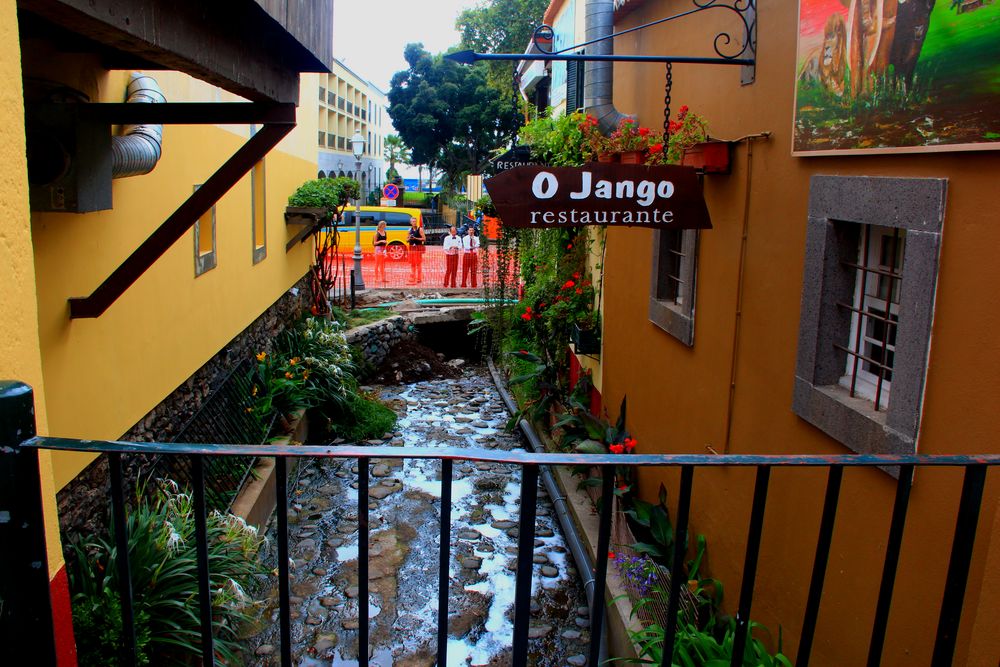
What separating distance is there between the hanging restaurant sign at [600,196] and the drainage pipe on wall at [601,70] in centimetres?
266

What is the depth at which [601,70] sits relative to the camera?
743 cm

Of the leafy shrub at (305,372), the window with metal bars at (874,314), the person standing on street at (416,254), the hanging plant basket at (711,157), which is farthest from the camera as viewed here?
the person standing on street at (416,254)

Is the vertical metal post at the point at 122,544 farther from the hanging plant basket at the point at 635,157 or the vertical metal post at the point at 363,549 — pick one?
the hanging plant basket at the point at 635,157

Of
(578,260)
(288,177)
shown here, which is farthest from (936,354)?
(288,177)

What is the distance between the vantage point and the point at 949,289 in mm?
3369

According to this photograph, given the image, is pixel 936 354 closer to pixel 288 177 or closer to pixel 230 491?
pixel 230 491

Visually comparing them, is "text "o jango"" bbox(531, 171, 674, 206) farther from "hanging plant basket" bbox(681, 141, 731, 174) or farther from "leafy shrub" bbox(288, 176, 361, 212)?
"leafy shrub" bbox(288, 176, 361, 212)

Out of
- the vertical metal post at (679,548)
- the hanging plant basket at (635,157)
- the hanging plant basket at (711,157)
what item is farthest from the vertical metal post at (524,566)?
the hanging plant basket at (635,157)

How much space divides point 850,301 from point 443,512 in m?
3.08

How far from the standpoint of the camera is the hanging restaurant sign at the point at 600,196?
15.5 ft

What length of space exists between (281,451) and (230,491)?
596 centimetres

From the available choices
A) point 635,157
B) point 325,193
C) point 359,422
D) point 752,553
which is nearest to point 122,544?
point 752,553

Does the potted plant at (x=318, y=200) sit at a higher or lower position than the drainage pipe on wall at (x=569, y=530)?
higher

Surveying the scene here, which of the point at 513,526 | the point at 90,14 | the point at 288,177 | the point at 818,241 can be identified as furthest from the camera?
the point at 288,177
